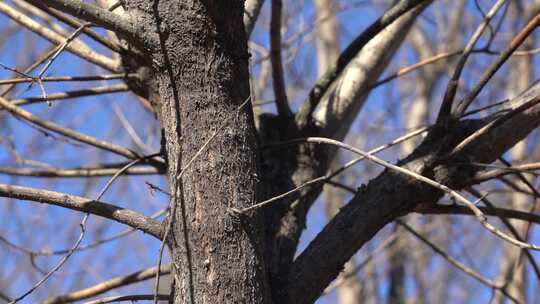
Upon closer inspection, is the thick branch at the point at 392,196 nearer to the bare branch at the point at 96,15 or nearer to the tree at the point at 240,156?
the tree at the point at 240,156

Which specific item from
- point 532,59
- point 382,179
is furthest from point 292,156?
point 532,59

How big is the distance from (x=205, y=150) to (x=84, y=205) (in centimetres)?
25

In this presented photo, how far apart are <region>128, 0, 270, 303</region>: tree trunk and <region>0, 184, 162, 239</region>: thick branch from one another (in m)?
0.06

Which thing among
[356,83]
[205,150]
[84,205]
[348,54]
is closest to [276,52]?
[348,54]

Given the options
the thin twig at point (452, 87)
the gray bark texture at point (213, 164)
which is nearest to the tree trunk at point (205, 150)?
the gray bark texture at point (213, 164)

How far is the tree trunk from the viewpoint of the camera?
4.42 feet

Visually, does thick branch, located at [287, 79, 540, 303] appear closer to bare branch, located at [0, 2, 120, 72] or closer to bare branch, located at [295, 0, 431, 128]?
bare branch, located at [295, 0, 431, 128]

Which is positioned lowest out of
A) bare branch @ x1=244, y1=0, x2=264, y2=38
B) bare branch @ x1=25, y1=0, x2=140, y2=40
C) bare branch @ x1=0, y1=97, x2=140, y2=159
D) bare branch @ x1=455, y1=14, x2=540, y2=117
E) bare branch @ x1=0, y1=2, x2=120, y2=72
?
bare branch @ x1=25, y1=0, x2=140, y2=40

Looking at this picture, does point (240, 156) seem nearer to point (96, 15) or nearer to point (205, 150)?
point (205, 150)

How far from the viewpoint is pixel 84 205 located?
1.39m

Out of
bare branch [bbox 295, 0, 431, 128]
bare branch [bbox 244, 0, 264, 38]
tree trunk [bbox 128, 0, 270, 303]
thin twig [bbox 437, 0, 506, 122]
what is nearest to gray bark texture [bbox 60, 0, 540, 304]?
tree trunk [bbox 128, 0, 270, 303]

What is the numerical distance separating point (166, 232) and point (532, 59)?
545 cm

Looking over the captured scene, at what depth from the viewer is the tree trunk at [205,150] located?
1.35 meters

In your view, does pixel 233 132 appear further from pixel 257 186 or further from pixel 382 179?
pixel 382 179
